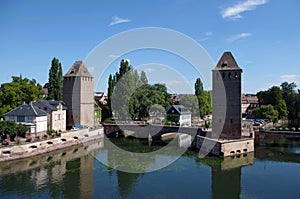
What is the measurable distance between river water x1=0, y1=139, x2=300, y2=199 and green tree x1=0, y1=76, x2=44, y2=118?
35.4 ft

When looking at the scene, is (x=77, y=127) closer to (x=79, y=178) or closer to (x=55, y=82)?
(x=55, y=82)

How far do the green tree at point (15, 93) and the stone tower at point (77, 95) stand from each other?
441 cm

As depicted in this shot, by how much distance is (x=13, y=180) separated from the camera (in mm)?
21469

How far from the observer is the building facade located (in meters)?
36.7

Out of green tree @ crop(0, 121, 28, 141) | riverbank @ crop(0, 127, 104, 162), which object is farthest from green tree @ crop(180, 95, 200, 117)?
green tree @ crop(0, 121, 28, 141)

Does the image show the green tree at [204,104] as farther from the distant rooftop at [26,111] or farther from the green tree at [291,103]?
the distant rooftop at [26,111]

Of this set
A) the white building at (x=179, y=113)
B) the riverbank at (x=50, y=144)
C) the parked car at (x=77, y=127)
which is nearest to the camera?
the riverbank at (x=50, y=144)

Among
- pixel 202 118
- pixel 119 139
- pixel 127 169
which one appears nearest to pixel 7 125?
pixel 127 169

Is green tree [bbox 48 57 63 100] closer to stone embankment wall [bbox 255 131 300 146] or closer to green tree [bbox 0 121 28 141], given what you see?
green tree [bbox 0 121 28 141]

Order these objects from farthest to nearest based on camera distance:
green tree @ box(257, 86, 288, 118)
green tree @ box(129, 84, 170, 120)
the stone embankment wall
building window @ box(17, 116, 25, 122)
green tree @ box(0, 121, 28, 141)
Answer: green tree @ box(257, 86, 288, 118), green tree @ box(129, 84, 170, 120), the stone embankment wall, building window @ box(17, 116, 25, 122), green tree @ box(0, 121, 28, 141)

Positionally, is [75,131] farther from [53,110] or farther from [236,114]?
[236,114]

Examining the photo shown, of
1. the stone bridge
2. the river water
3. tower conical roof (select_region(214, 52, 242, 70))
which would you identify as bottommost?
the river water

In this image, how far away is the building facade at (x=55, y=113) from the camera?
3672 cm

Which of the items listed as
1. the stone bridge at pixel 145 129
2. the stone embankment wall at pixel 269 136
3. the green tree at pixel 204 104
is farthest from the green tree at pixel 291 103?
the stone bridge at pixel 145 129
